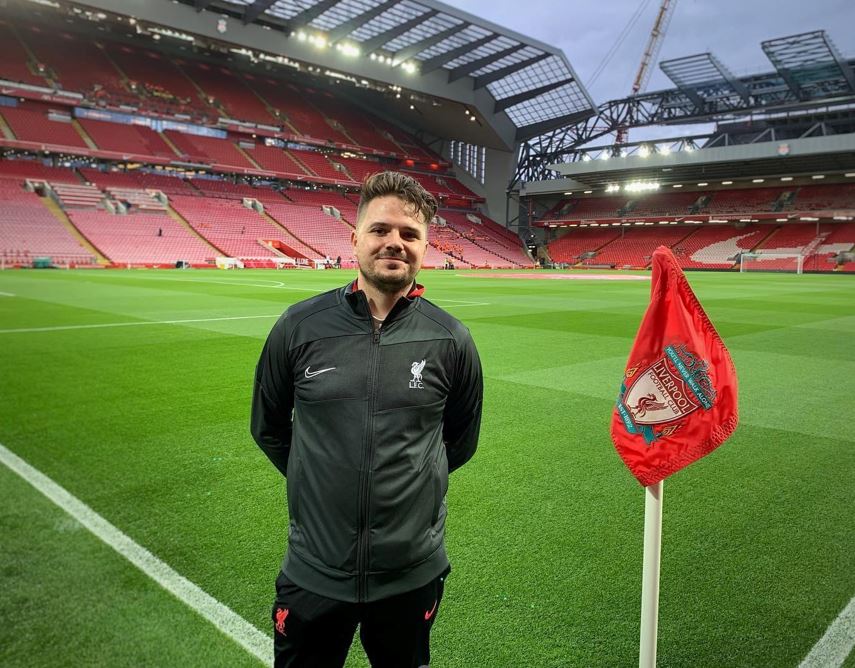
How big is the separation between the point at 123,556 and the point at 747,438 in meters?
5.67

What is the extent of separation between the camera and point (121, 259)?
42.3 m

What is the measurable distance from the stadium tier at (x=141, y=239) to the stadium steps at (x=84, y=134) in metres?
9.06

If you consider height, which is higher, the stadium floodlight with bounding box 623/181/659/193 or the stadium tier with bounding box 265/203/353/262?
the stadium floodlight with bounding box 623/181/659/193

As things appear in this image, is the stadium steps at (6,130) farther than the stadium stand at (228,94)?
No

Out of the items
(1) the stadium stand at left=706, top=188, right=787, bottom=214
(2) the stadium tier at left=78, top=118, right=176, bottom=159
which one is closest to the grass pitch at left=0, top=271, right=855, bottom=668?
(2) the stadium tier at left=78, top=118, right=176, bottom=159

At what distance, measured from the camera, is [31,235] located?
134ft

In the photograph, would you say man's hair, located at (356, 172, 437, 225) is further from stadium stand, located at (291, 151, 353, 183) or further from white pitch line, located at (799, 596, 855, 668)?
stadium stand, located at (291, 151, 353, 183)

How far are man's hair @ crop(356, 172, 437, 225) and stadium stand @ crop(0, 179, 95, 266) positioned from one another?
4398cm

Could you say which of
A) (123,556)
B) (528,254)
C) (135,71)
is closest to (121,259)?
(135,71)

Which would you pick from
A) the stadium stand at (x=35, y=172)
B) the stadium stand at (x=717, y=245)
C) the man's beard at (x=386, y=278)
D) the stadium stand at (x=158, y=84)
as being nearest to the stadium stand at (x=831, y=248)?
the stadium stand at (x=717, y=245)

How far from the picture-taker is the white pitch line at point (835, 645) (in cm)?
281

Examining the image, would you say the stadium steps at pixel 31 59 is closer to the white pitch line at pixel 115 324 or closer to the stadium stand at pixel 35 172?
the stadium stand at pixel 35 172

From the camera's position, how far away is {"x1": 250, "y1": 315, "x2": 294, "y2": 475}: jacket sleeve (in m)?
2.38

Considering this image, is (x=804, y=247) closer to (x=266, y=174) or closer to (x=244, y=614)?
(x=266, y=174)
